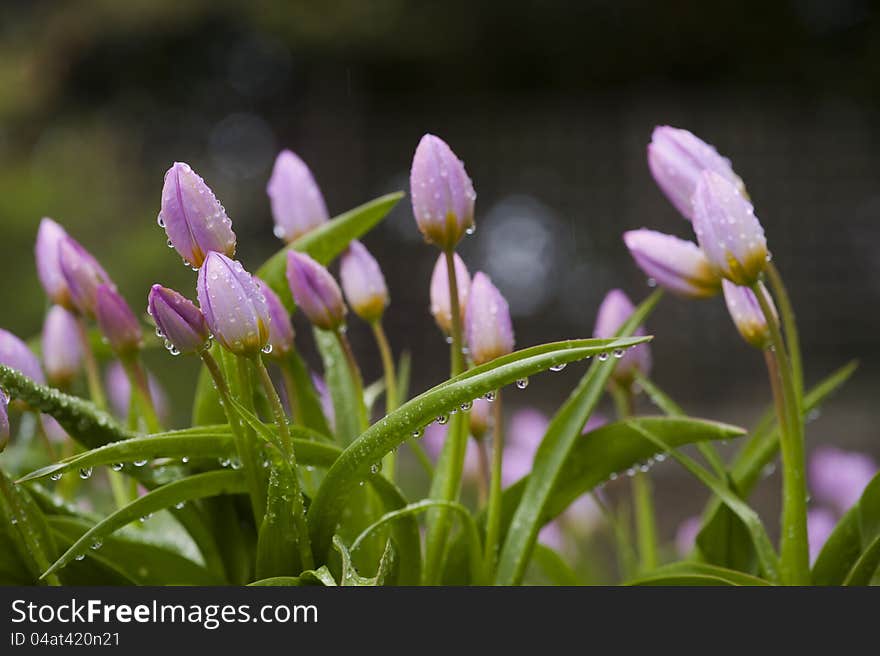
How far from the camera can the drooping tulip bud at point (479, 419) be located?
0.58m

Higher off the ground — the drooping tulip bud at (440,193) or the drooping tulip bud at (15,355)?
the drooping tulip bud at (440,193)

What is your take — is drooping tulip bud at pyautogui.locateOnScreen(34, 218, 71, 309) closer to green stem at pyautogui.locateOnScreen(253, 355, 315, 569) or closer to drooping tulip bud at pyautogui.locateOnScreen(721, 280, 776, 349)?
green stem at pyautogui.locateOnScreen(253, 355, 315, 569)

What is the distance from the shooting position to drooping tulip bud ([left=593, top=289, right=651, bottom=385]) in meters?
0.60

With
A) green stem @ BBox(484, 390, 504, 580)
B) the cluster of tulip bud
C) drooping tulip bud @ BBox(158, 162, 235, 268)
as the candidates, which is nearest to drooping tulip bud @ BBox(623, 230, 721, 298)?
the cluster of tulip bud

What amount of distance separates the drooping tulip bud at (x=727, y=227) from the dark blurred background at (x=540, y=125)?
4384mm

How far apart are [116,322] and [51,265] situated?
0.09 metres

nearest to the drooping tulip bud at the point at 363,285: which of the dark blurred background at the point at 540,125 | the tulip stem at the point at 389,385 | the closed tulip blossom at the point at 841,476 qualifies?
the tulip stem at the point at 389,385

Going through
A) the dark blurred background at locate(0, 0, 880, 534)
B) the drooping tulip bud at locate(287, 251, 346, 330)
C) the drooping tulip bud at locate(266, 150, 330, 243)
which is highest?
the dark blurred background at locate(0, 0, 880, 534)

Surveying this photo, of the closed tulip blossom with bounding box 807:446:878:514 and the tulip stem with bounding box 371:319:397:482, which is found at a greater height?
the tulip stem with bounding box 371:319:397:482

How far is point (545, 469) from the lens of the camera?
0.52 metres

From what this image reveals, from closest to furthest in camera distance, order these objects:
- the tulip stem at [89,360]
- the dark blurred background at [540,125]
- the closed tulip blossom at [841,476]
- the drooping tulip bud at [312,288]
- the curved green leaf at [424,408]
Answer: the curved green leaf at [424,408], the drooping tulip bud at [312,288], the tulip stem at [89,360], the closed tulip blossom at [841,476], the dark blurred background at [540,125]

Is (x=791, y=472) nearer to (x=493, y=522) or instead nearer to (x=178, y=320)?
(x=493, y=522)

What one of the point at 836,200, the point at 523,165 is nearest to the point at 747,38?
the point at 836,200

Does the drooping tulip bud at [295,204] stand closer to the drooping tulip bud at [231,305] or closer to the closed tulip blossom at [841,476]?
Result: the drooping tulip bud at [231,305]
